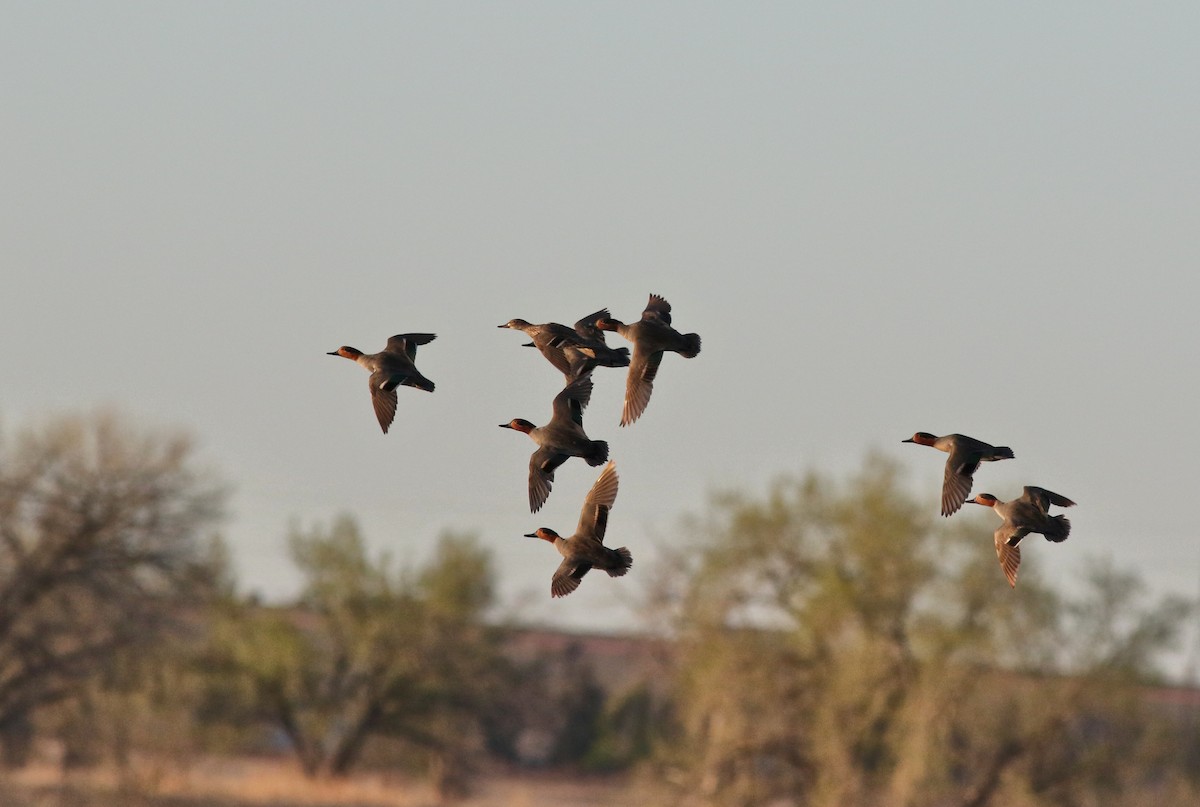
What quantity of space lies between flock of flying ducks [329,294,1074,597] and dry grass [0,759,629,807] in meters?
27.5

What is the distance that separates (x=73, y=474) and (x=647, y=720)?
1015 inches

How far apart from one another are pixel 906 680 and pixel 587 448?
92.0ft

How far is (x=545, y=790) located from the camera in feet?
200

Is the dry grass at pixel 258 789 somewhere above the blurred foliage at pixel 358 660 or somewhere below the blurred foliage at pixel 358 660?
below

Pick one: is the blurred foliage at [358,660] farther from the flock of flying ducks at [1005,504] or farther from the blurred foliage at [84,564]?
the flock of flying ducks at [1005,504]

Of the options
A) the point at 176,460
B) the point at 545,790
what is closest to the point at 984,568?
the point at 176,460

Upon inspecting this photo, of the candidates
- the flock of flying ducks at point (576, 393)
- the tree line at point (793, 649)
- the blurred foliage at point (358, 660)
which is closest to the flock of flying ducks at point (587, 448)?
the flock of flying ducks at point (576, 393)

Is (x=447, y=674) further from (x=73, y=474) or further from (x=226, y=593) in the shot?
(x=73, y=474)

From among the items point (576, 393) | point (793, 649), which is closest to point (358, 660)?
point (793, 649)

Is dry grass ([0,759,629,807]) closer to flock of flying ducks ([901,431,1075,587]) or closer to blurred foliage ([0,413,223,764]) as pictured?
blurred foliage ([0,413,223,764])

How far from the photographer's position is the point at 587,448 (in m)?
11.5

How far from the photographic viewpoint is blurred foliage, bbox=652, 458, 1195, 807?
124ft

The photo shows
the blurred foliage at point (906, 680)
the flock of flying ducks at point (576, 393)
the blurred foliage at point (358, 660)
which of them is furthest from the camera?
the blurred foliage at point (358, 660)

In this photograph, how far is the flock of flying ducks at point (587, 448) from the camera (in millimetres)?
11602
